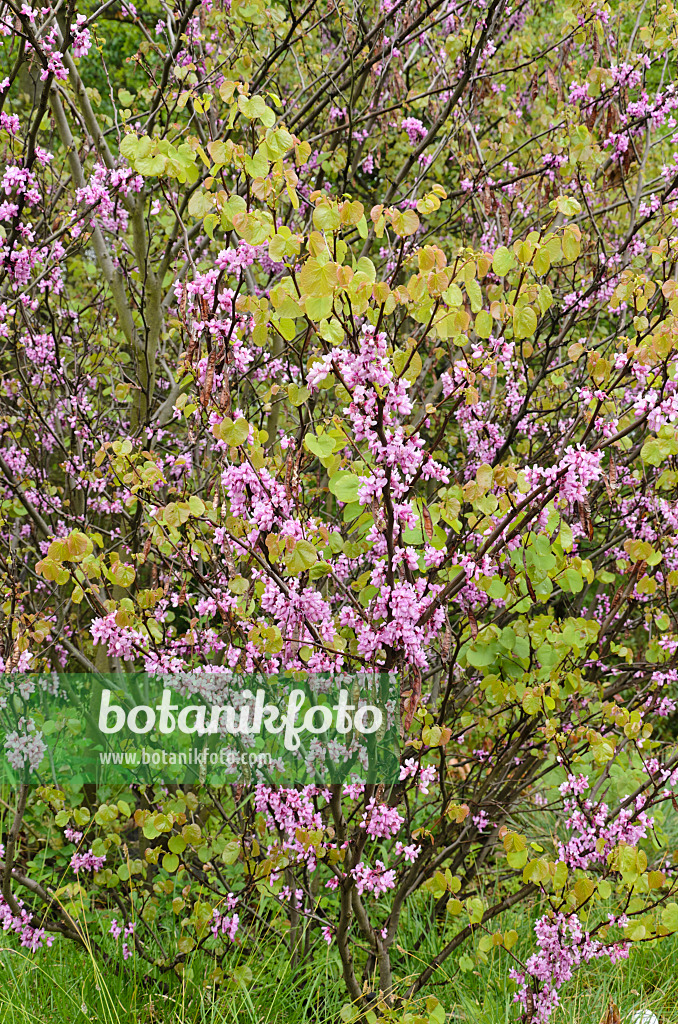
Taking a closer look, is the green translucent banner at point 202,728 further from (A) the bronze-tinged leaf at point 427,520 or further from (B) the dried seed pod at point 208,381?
(B) the dried seed pod at point 208,381

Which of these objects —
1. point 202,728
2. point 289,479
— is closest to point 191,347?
point 289,479

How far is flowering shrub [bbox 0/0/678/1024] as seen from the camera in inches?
84.3

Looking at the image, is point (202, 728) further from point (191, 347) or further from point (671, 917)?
point (671, 917)

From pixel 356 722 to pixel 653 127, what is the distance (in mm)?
3642

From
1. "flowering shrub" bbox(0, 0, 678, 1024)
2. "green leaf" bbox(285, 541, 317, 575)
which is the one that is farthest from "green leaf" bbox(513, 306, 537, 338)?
"green leaf" bbox(285, 541, 317, 575)

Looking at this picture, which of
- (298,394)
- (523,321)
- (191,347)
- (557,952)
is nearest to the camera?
(523,321)

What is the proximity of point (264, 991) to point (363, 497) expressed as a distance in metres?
2.38

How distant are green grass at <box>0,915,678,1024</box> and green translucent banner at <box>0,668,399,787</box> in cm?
75

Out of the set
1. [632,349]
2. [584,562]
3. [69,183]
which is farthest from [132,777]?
Result: [69,183]

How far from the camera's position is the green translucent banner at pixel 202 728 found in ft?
8.60

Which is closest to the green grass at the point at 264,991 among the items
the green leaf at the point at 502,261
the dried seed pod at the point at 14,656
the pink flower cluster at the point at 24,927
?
the pink flower cluster at the point at 24,927

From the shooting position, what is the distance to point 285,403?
4.04 meters

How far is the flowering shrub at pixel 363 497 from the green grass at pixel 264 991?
0.11m

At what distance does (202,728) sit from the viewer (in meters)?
3.42
